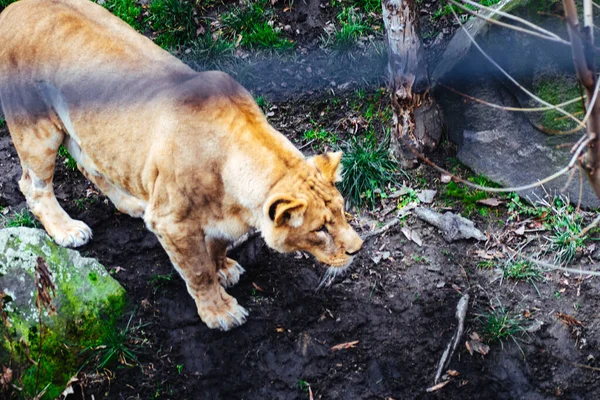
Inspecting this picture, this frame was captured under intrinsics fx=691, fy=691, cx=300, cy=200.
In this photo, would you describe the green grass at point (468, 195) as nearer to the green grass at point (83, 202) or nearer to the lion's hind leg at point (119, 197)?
the lion's hind leg at point (119, 197)

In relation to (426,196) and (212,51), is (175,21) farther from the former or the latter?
(426,196)

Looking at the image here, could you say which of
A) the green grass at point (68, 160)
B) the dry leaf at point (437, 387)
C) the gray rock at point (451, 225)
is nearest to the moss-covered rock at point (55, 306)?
the green grass at point (68, 160)

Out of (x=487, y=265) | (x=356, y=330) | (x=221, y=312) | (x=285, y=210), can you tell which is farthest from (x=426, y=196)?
(x=285, y=210)

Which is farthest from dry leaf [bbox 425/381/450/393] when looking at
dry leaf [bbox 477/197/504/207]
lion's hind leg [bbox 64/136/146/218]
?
lion's hind leg [bbox 64/136/146/218]

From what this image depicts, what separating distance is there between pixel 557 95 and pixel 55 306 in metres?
4.38

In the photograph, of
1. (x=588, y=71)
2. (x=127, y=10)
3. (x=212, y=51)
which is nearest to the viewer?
(x=588, y=71)

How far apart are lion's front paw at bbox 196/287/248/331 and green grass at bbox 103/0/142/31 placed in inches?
159

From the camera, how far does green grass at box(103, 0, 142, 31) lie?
802cm

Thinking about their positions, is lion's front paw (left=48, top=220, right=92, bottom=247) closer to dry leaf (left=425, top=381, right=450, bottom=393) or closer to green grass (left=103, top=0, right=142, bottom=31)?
green grass (left=103, top=0, right=142, bottom=31)

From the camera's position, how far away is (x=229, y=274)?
221 inches

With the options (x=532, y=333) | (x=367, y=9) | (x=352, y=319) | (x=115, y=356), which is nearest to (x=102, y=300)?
(x=115, y=356)

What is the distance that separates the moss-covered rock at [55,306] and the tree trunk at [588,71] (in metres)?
3.64

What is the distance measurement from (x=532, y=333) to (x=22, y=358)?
3.75m

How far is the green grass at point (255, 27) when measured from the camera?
7.57 meters
